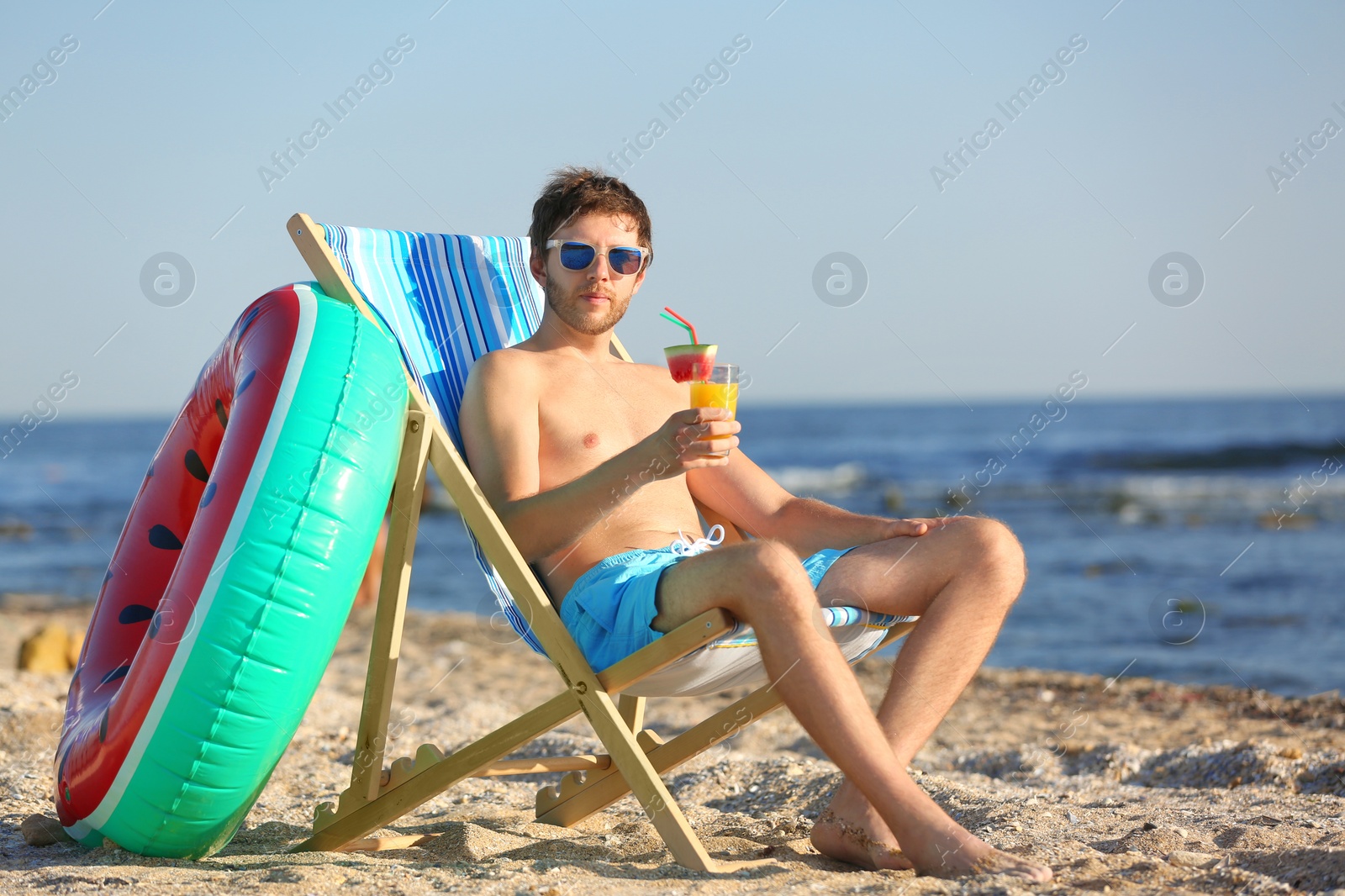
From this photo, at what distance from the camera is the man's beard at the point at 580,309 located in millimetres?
3002

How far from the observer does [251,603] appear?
2367mm

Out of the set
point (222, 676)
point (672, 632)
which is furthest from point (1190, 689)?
point (222, 676)

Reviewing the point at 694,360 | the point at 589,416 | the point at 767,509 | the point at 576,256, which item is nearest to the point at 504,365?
the point at 589,416

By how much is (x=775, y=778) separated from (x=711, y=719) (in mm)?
936

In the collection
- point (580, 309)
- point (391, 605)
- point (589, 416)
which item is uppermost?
point (580, 309)

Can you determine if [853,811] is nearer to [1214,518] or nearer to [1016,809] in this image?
[1016,809]

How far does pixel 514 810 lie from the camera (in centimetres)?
329

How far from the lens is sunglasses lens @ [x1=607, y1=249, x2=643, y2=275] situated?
297 centimetres

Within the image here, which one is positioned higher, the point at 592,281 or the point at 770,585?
the point at 592,281

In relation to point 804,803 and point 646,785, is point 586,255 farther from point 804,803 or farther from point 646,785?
point 804,803

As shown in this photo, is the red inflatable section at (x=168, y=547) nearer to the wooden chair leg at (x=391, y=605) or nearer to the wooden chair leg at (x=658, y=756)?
the wooden chair leg at (x=391, y=605)

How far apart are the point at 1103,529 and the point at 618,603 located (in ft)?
42.9

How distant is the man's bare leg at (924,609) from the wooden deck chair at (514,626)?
99 millimetres

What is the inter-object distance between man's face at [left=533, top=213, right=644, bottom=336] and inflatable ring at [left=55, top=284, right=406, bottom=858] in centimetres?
52
